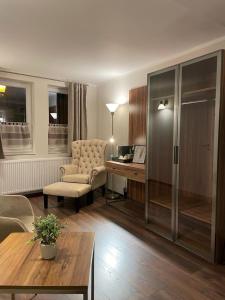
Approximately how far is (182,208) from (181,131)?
0.93m

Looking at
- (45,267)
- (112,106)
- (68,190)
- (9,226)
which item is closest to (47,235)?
(45,267)

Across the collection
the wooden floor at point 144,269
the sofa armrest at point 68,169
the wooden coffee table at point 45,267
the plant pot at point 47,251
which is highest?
the sofa armrest at point 68,169

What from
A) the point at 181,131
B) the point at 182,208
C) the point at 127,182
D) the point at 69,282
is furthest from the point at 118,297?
the point at 127,182

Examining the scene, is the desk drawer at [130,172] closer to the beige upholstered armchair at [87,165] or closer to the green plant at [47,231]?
the beige upholstered armchair at [87,165]

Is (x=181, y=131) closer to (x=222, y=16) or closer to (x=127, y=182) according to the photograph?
(x=222, y=16)

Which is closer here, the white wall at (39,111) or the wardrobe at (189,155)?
the wardrobe at (189,155)

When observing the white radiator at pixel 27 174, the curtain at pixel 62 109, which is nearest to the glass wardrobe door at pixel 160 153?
the white radiator at pixel 27 174

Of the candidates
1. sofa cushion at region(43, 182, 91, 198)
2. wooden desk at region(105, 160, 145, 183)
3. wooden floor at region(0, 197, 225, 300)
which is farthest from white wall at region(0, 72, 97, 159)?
wooden floor at region(0, 197, 225, 300)

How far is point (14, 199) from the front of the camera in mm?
2371

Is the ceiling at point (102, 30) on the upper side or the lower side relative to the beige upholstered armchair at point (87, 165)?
upper

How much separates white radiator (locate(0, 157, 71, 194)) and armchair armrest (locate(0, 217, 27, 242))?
2478mm

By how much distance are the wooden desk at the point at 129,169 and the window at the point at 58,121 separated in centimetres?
143

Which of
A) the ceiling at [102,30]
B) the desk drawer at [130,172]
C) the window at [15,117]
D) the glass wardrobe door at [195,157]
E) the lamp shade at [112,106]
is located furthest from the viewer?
the lamp shade at [112,106]

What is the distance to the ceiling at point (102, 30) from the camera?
204cm
